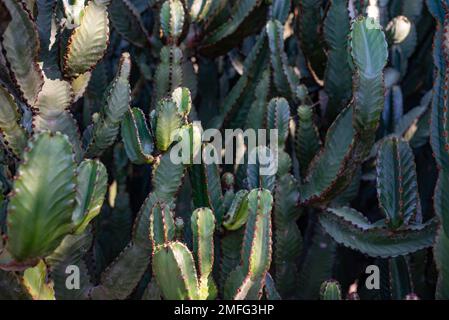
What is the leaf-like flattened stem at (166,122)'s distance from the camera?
1.33 metres

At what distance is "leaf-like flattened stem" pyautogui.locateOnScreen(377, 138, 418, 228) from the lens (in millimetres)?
1499

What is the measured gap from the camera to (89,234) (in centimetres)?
146

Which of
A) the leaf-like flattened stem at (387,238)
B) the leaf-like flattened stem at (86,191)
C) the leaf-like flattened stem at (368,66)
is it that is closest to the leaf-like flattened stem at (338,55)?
the leaf-like flattened stem at (368,66)

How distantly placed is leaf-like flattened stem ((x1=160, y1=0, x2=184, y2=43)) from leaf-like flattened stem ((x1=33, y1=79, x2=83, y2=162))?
0.39 meters

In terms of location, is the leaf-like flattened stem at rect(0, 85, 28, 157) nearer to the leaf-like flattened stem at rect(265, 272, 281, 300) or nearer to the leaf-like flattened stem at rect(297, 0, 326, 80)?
the leaf-like flattened stem at rect(265, 272, 281, 300)

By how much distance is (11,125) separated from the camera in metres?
1.34

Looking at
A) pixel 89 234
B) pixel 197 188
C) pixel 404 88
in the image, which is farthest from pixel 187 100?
pixel 404 88

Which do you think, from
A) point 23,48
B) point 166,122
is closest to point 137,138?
point 166,122

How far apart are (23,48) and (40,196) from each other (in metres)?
0.45

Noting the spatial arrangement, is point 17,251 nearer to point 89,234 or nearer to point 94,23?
point 89,234

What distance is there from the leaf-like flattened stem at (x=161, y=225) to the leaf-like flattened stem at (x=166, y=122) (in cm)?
15

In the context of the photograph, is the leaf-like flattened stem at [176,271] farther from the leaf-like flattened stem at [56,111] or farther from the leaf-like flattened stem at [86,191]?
the leaf-like flattened stem at [56,111]

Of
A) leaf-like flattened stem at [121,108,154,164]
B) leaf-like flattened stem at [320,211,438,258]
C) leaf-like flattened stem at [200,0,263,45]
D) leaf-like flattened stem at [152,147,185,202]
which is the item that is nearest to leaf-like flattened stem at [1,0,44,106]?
leaf-like flattened stem at [121,108,154,164]

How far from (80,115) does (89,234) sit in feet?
2.15
